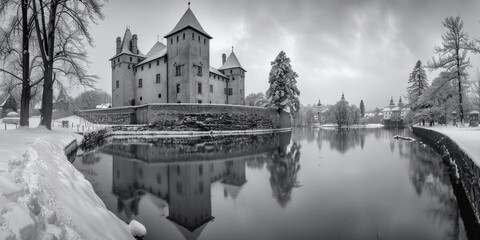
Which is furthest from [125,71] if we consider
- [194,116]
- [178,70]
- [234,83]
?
[234,83]

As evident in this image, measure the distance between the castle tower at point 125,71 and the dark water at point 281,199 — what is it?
103 feet

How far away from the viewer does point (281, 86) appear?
127 ft

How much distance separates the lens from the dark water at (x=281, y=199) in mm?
5246

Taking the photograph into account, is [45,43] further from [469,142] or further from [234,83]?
[234,83]

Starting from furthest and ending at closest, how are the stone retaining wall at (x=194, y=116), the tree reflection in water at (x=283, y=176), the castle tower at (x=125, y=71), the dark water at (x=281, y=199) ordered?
the castle tower at (x=125, y=71), the stone retaining wall at (x=194, y=116), the tree reflection in water at (x=283, y=176), the dark water at (x=281, y=199)

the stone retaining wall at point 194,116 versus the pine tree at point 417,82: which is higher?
→ the pine tree at point 417,82

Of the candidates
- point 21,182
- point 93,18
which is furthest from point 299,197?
point 93,18

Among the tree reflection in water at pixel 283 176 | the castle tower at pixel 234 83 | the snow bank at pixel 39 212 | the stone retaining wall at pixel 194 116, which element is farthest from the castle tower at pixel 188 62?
the snow bank at pixel 39 212

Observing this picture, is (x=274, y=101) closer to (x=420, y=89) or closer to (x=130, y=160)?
(x=420, y=89)

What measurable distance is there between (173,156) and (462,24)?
2905 cm

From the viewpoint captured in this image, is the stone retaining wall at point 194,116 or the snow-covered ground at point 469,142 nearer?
the snow-covered ground at point 469,142

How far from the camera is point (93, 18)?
14.9 meters

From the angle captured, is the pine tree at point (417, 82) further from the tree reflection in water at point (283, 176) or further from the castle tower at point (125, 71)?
the castle tower at point (125, 71)

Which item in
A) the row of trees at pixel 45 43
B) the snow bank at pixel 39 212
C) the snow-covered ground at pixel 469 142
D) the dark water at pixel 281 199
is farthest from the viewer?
the row of trees at pixel 45 43
